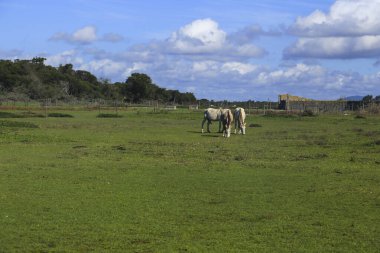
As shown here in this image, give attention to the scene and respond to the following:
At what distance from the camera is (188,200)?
11.5 meters

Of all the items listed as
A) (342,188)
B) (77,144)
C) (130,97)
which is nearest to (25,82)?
(130,97)

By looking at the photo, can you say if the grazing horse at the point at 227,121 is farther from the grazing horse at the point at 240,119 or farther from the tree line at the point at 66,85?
the tree line at the point at 66,85

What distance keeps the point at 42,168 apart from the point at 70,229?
798cm

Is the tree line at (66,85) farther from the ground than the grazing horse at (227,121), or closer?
farther from the ground

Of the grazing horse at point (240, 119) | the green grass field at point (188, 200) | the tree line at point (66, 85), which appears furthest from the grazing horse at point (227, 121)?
the tree line at point (66, 85)

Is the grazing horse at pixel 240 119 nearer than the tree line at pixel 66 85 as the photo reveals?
Yes

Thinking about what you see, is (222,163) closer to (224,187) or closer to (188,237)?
(224,187)

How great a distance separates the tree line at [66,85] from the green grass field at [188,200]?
233 ft

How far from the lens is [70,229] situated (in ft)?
28.9

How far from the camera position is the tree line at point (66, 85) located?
93500mm

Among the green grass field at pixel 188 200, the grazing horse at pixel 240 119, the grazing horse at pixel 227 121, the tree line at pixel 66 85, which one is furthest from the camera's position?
the tree line at pixel 66 85

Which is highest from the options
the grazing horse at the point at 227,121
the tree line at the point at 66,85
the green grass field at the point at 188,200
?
the tree line at the point at 66,85

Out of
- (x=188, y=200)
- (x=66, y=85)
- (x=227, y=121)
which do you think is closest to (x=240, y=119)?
(x=227, y=121)

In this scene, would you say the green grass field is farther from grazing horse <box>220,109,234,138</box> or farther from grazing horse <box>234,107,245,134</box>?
grazing horse <box>234,107,245,134</box>
